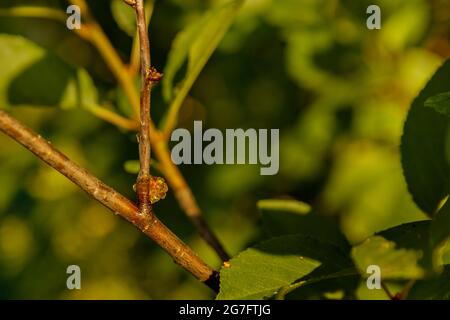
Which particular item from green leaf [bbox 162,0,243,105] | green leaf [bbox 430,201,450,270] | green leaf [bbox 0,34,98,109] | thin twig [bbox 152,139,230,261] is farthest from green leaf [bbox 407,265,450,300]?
green leaf [bbox 0,34,98,109]

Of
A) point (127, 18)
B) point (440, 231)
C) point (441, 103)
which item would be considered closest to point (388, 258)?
point (440, 231)

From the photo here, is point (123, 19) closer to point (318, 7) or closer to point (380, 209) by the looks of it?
point (318, 7)

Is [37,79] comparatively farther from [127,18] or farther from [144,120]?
[144,120]

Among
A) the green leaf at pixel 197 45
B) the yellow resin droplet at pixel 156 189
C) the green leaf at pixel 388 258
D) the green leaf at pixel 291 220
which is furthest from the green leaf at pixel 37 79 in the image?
the green leaf at pixel 388 258

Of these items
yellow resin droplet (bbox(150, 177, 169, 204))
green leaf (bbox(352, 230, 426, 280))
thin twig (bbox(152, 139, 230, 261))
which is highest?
thin twig (bbox(152, 139, 230, 261))

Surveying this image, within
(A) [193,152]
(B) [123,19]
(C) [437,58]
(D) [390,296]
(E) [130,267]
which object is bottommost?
(D) [390,296]

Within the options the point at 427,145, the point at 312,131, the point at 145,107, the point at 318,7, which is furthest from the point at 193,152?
the point at 145,107

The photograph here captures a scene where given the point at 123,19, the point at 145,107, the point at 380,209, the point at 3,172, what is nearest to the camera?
the point at 145,107

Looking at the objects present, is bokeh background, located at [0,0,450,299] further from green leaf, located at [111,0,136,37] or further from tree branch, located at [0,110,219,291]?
tree branch, located at [0,110,219,291]
